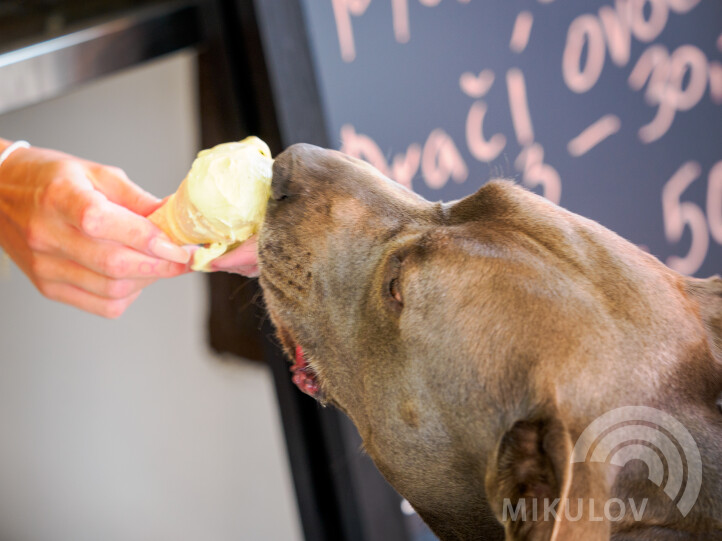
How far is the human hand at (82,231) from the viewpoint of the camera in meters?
1.31

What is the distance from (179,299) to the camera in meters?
2.11

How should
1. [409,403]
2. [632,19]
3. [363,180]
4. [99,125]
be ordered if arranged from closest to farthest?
[409,403], [363,180], [99,125], [632,19]

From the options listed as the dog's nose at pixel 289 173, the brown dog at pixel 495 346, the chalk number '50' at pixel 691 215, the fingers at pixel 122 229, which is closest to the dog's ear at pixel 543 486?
the brown dog at pixel 495 346

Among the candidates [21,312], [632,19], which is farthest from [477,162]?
[21,312]

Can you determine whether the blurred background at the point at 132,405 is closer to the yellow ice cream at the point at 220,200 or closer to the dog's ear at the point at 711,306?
the yellow ice cream at the point at 220,200

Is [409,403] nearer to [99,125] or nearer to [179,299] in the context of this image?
[179,299]

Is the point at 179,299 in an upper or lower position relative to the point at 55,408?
A: upper

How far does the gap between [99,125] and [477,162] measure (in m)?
1.02

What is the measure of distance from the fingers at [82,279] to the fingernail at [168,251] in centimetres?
16

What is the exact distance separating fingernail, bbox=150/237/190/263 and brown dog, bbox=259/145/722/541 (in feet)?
0.49

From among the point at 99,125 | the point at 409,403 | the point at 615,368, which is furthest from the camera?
the point at 99,125

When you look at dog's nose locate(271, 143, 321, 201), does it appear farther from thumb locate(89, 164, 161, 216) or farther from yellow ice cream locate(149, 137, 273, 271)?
thumb locate(89, 164, 161, 216)

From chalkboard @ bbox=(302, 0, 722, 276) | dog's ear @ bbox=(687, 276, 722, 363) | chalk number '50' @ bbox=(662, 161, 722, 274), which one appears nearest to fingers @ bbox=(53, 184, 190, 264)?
chalkboard @ bbox=(302, 0, 722, 276)

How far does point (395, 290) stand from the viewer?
119 centimetres
